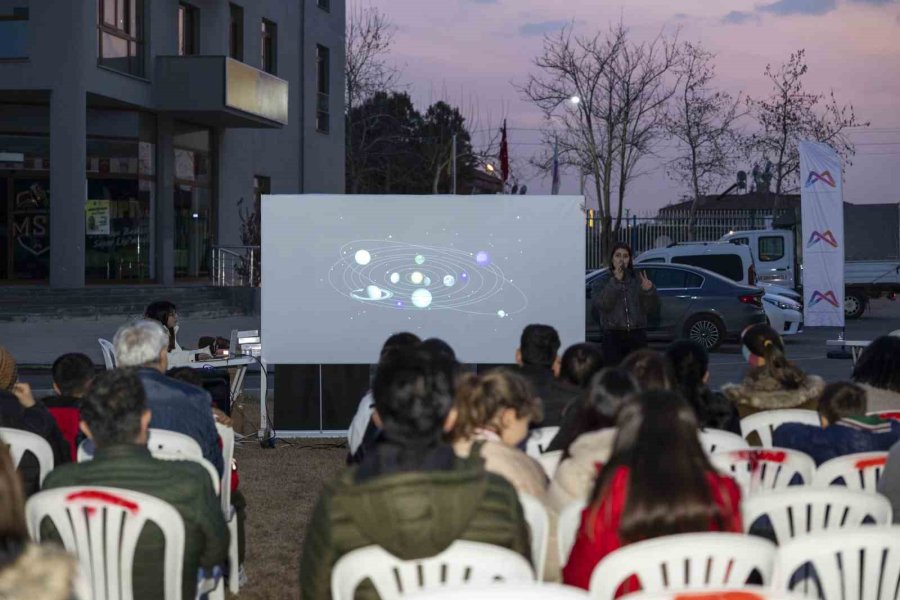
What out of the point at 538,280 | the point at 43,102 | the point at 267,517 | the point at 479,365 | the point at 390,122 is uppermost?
the point at 390,122

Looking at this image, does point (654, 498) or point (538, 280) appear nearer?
point (654, 498)

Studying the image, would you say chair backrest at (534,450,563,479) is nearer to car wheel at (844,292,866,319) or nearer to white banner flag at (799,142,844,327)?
white banner flag at (799,142,844,327)

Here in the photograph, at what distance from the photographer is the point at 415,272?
1074cm

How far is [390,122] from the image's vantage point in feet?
187

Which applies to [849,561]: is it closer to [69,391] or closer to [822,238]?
[69,391]

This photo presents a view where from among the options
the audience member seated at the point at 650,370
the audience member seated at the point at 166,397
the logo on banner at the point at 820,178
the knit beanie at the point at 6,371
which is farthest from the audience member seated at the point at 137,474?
the logo on banner at the point at 820,178

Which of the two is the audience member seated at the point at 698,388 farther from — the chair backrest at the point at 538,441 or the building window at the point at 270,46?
the building window at the point at 270,46

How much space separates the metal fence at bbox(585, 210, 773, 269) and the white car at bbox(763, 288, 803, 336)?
11.1 metres

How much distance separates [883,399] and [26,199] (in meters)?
23.0

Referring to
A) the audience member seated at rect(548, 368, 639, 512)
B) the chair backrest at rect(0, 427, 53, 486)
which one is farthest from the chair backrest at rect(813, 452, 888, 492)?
the chair backrest at rect(0, 427, 53, 486)

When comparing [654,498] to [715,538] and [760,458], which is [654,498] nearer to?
[715,538]

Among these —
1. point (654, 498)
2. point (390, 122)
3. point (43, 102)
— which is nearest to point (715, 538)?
point (654, 498)

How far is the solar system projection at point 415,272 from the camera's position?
10.6 m

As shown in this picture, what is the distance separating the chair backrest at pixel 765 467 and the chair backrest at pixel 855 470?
71mm
